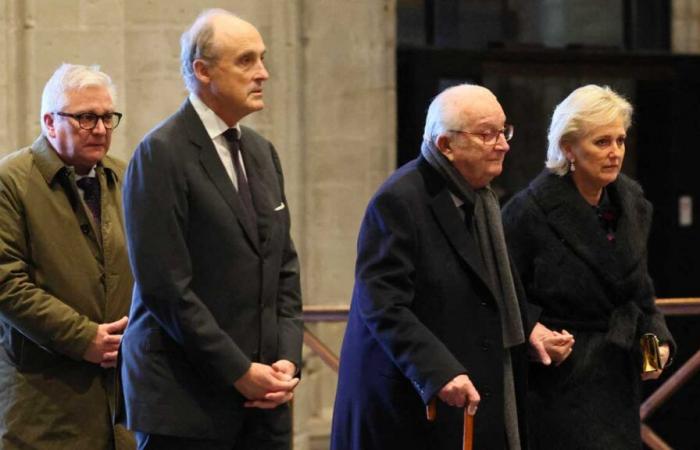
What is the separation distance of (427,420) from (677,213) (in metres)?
4.60

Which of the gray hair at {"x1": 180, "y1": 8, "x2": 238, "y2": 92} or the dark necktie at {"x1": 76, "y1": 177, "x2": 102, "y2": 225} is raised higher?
the gray hair at {"x1": 180, "y1": 8, "x2": 238, "y2": 92}

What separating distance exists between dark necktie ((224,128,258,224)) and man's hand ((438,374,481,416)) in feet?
2.46

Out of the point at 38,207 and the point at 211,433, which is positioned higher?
the point at 38,207

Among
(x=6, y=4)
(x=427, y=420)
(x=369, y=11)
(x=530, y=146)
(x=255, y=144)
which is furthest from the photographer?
(x=530, y=146)

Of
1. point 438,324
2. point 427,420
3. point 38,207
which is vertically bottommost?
point 427,420

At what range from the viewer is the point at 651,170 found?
8664 millimetres

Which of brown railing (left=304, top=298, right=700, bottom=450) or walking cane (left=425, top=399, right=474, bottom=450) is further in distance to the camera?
brown railing (left=304, top=298, right=700, bottom=450)

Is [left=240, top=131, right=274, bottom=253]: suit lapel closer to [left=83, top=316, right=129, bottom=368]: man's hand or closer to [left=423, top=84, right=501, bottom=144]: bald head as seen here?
[left=423, top=84, right=501, bottom=144]: bald head

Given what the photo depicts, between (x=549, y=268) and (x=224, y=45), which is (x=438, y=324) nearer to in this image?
(x=549, y=268)

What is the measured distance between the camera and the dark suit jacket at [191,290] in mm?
3709

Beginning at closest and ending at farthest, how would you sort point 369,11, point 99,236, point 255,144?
point 255,144 → point 99,236 → point 369,11

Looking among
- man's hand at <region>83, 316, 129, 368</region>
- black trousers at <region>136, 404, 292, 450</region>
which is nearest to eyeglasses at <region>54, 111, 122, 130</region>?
man's hand at <region>83, 316, 129, 368</region>

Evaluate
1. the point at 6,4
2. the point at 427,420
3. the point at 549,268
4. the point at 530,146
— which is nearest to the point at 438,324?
the point at 427,420

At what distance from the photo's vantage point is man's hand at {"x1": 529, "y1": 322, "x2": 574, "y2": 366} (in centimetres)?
466
